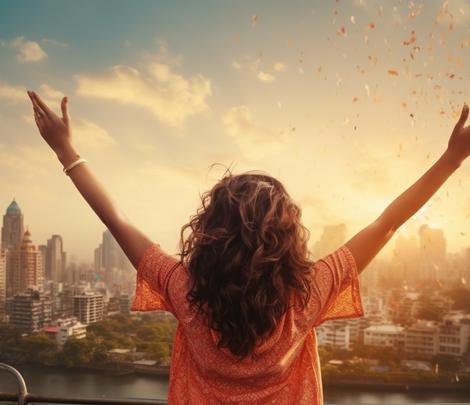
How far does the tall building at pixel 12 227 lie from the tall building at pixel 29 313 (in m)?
3.31

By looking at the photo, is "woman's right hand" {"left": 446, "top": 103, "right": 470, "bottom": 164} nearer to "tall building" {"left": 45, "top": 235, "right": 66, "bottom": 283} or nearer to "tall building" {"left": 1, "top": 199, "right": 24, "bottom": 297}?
"tall building" {"left": 1, "top": 199, "right": 24, "bottom": 297}

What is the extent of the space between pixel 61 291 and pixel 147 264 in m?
19.2

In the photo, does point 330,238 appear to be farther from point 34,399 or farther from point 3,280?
point 3,280

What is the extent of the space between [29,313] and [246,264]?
16.7 m

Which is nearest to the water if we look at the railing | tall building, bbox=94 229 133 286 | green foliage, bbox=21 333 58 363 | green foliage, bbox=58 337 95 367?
green foliage, bbox=58 337 95 367

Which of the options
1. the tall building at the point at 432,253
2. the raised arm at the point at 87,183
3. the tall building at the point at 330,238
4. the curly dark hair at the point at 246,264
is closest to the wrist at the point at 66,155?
the raised arm at the point at 87,183

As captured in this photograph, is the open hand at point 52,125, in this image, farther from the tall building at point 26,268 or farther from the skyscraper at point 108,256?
the tall building at point 26,268

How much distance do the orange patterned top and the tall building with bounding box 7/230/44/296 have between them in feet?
60.8

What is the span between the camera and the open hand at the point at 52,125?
2.70ft

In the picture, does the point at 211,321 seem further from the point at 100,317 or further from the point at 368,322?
the point at 368,322

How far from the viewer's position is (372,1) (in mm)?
12758

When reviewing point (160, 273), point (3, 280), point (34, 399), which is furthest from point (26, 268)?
point (160, 273)

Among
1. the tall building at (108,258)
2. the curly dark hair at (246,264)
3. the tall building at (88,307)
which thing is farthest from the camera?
the tall building at (108,258)

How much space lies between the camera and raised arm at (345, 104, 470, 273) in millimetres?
670
